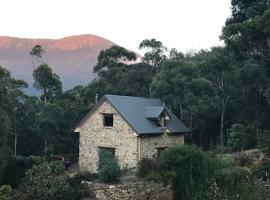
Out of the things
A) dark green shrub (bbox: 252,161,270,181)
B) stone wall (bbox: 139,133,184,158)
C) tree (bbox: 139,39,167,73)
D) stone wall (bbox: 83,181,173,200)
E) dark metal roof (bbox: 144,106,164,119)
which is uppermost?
tree (bbox: 139,39,167,73)

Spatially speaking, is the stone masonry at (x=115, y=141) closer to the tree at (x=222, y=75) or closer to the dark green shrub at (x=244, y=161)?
the dark green shrub at (x=244, y=161)

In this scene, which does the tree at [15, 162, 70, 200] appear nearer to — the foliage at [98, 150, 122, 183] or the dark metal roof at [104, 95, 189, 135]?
the foliage at [98, 150, 122, 183]

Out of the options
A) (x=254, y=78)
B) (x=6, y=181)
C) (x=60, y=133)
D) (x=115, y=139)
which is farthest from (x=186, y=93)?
(x=6, y=181)

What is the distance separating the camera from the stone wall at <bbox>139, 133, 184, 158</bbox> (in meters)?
31.5

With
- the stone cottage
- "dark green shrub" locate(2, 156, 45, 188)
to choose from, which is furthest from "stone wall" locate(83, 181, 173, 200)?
the stone cottage

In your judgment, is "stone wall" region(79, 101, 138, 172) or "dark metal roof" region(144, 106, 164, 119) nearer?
"stone wall" region(79, 101, 138, 172)

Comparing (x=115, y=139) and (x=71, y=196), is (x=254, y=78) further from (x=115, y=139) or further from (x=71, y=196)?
(x=71, y=196)

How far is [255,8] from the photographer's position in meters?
37.0

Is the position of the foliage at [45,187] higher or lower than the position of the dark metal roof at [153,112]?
lower

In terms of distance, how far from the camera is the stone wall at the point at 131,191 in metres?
22.9

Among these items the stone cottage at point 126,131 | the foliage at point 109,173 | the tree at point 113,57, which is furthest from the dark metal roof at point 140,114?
the tree at point 113,57

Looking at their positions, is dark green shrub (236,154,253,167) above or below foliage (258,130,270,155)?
below

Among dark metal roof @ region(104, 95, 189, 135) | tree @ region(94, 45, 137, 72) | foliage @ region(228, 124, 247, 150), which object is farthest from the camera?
tree @ region(94, 45, 137, 72)

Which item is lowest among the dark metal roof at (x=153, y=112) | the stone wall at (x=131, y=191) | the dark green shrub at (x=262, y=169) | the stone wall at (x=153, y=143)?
the stone wall at (x=131, y=191)
